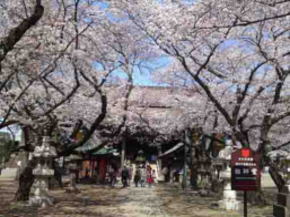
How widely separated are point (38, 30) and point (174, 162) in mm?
32942

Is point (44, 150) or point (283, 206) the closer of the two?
point (283, 206)

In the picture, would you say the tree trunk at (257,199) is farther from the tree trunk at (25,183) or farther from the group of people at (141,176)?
the group of people at (141,176)

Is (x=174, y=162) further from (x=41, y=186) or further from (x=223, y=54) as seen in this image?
(x=41, y=186)

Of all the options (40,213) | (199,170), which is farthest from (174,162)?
(40,213)

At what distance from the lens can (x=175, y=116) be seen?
34.4 meters

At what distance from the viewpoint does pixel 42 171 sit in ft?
→ 66.4

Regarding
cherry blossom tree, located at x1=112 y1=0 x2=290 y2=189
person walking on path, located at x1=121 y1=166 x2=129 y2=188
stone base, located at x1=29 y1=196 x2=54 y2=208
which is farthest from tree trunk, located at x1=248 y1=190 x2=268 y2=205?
person walking on path, located at x1=121 y1=166 x2=129 y2=188

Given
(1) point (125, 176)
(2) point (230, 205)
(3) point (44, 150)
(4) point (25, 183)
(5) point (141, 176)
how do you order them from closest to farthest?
(3) point (44, 150), (2) point (230, 205), (4) point (25, 183), (1) point (125, 176), (5) point (141, 176)

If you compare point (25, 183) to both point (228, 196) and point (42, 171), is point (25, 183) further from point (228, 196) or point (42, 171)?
point (228, 196)

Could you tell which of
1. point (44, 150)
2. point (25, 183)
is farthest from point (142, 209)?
point (25, 183)

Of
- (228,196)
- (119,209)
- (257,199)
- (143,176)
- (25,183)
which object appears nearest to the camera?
(119,209)

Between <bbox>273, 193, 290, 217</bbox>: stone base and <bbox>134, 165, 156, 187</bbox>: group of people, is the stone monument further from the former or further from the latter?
<bbox>134, 165, 156, 187</bbox>: group of people

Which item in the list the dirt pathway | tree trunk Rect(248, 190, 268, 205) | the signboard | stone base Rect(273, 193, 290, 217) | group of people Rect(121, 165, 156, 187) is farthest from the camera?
group of people Rect(121, 165, 156, 187)

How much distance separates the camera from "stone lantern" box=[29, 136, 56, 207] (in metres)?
19.9
